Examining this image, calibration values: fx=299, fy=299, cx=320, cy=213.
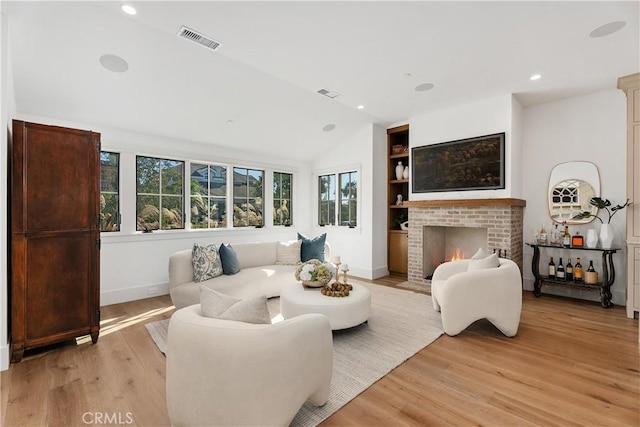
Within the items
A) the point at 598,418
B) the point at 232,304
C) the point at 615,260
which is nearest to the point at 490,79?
the point at 615,260

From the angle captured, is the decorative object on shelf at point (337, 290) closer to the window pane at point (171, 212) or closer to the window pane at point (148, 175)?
the window pane at point (171, 212)

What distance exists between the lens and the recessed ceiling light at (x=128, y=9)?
100 inches

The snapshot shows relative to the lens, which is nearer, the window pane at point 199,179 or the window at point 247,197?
the window pane at point 199,179

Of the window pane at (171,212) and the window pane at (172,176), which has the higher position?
the window pane at (172,176)

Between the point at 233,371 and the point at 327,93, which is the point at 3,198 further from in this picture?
the point at 327,93

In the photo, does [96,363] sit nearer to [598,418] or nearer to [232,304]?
[232,304]

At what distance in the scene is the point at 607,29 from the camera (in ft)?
9.33

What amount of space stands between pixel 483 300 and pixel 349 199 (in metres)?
3.60

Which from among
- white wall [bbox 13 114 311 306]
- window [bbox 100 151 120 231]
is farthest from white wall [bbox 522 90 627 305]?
window [bbox 100 151 120 231]

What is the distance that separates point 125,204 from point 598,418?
5.40 metres

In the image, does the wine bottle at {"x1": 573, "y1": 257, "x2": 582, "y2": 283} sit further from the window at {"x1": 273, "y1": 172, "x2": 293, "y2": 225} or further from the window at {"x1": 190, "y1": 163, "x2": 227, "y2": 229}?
the window at {"x1": 190, "y1": 163, "x2": 227, "y2": 229}

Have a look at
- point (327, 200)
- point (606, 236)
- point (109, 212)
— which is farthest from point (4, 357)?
point (606, 236)

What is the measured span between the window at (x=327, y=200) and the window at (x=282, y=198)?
0.69 metres

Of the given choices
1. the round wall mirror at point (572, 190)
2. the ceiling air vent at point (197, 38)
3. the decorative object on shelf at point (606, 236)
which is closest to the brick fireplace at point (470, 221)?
the round wall mirror at point (572, 190)
